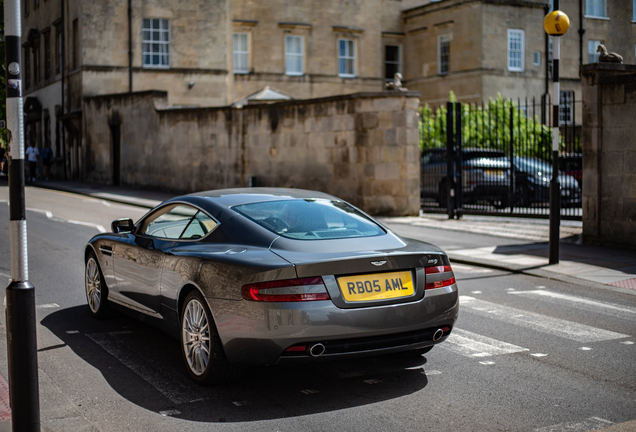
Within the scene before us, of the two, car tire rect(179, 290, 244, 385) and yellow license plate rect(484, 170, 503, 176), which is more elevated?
yellow license plate rect(484, 170, 503, 176)

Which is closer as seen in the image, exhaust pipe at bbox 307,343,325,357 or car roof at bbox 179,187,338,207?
exhaust pipe at bbox 307,343,325,357

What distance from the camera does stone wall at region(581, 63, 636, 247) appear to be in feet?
41.7

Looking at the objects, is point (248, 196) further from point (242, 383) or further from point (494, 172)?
point (494, 172)

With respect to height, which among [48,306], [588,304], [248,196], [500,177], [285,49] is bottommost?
[588,304]

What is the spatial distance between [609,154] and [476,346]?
7.94m

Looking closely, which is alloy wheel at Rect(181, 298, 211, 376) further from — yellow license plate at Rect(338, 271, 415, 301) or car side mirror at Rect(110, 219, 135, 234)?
car side mirror at Rect(110, 219, 135, 234)

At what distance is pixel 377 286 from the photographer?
5.06m

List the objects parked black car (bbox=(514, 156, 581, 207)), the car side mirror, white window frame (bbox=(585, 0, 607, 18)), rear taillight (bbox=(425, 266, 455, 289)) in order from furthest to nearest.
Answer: white window frame (bbox=(585, 0, 607, 18)), parked black car (bbox=(514, 156, 581, 207)), the car side mirror, rear taillight (bbox=(425, 266, 455, 289))

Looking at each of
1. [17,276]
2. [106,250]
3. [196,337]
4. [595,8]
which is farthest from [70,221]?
[595,8]

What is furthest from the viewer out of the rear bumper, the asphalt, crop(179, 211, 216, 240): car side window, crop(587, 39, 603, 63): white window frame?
crop(587, 39, 603, 63): white window frame

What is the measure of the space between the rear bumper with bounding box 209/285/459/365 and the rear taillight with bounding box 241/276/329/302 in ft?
0.13

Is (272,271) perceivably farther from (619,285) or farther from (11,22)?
(619,285)

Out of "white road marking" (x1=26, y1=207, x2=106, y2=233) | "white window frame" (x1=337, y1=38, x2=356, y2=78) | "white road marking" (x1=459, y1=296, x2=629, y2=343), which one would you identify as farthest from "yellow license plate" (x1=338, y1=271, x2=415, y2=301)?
"white window frame" (x1=337, y1=38, x2=356, y2=78)

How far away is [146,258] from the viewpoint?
6270 millimetres
